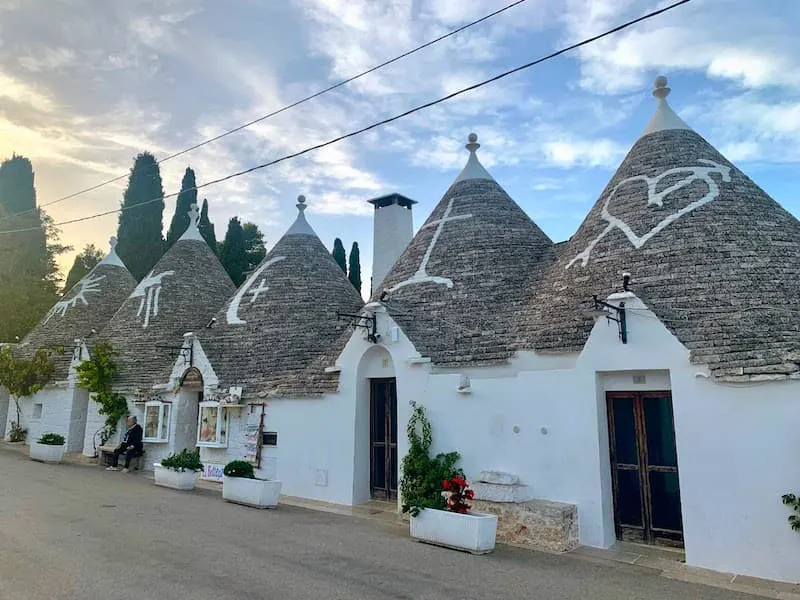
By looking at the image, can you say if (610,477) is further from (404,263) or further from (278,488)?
(404,263)

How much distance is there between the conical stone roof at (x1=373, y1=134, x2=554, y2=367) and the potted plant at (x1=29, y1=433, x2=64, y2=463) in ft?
35.3

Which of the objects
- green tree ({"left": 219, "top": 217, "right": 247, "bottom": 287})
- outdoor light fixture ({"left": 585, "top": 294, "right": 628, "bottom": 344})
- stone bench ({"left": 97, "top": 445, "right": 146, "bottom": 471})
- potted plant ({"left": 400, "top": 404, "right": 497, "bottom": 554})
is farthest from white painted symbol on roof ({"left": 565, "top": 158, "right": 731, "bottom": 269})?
→ green tree ({"left": 219, "top": 217, "right": 247, "bottom": 287})

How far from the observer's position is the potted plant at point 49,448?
16.1 metres

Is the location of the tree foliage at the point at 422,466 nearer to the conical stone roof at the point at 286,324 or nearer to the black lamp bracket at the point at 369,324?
the black lamp bracket at the point at 369,324

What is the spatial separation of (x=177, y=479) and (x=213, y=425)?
6.06 ft

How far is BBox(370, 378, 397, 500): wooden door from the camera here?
1186 cm

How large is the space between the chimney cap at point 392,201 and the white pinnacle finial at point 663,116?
8.77 meters

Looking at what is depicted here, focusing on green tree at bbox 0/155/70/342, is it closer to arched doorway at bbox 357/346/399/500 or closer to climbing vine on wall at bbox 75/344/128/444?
climbing vine on wall at bbox 75/344/128/444

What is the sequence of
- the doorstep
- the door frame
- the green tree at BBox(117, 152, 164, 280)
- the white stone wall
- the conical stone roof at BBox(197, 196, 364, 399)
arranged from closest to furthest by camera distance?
the doorstep → the door frame → the conical stone roof at BBox(197, 196, 364, 399) → the white stone wall → the green tree at BBox(117, 152, 164, 280)

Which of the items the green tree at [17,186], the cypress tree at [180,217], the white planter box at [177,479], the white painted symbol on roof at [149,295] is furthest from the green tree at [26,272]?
the white planter box at [177,479]

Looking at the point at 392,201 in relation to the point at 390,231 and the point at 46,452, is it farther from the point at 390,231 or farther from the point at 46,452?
the point at 46,452

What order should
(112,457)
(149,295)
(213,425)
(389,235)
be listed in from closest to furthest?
1. (213,425)
2. (112,457)
3. (389,235)
4. (149,295)

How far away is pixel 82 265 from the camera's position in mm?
41469

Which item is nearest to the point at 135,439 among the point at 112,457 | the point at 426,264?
the point at 112,457
